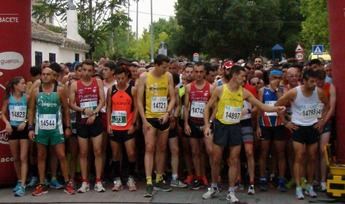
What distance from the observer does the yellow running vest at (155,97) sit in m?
9.40

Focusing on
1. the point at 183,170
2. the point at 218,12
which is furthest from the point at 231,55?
the point at 183,170

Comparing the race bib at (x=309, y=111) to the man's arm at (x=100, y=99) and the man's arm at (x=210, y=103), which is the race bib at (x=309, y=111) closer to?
the man's arm at (x=210, y=103)

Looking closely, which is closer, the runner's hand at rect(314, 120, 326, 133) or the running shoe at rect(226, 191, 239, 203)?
the running shoe at rect(226, 191, 239, 203)

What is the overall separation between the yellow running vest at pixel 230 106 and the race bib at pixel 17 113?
123 inches

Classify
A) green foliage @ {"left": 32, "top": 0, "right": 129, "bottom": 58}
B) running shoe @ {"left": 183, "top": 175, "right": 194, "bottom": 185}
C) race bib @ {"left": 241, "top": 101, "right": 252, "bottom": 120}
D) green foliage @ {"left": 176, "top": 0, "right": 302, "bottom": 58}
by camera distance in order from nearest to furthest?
race bib @ {"left": 241, "top": 101, "right": 252, "bottom": 120} < running shoe @ {"left": 183, "top": 175, "right": 194, "bottom": 185} < green foliage @ {"left": 32, "top": 0, "right": 129, "bottom": 58} < green foliage @ {"left": 176, "top": 0, "right": 302, "bottom": 58}

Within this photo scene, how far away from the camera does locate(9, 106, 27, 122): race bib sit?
9375 millimetres

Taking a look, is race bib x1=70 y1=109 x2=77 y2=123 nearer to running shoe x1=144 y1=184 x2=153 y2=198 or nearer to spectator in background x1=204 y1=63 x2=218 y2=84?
running shoe x1=144 y1=184 x2=153 y2=198

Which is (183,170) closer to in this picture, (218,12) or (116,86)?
(116,86)

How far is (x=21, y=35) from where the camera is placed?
32.1 feet

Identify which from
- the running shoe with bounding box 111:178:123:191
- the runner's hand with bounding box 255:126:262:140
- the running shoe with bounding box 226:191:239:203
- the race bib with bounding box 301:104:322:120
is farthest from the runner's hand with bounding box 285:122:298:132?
the running shoe with bounding box 111:178:123:191

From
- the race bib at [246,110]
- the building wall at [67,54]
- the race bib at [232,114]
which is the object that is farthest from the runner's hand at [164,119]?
the building wall at [67,54]

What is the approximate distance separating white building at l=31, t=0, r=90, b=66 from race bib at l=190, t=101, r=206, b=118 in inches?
Answer: 567

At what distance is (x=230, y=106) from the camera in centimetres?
874

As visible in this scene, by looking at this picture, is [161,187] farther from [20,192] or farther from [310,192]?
A: [310,192]
